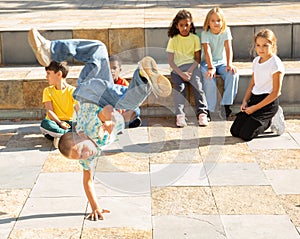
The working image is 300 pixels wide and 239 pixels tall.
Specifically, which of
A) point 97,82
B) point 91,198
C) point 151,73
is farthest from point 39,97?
point 151,73

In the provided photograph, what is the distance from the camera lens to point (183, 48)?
6.09m

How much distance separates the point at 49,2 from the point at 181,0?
238cm

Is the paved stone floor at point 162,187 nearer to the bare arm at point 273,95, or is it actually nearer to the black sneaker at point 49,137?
the black sneaker at point 49,137

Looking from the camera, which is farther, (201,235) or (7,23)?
(7,23)

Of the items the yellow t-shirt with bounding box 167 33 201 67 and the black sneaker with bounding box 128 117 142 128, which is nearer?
the black sneaker with bounding box 128 117 142 128

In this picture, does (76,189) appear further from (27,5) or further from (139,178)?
(27,5)

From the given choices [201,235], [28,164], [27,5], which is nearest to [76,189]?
[28,164]

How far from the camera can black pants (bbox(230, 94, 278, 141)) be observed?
17.5 feet

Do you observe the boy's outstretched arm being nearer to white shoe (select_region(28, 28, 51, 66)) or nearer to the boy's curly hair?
white shoe (select_region(28, 28, 51, 66))

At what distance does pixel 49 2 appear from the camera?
10828 mm

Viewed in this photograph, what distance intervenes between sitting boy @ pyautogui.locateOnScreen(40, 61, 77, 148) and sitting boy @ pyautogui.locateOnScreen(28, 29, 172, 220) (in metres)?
1.32

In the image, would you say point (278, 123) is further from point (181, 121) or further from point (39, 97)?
point (39, 97)

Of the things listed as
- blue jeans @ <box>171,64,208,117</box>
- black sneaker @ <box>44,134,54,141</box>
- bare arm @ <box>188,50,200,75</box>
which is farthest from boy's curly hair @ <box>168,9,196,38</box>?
black sneaker @ <box>44,134,54,141</box>

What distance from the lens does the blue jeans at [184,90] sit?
19.6 ft
